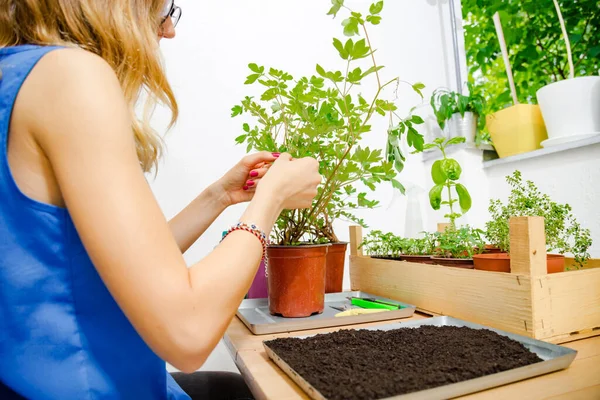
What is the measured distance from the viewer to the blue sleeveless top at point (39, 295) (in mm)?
550

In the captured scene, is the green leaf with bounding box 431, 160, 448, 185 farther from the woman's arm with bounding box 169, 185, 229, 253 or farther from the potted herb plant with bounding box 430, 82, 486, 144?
the woman's arm with bounding box 169, 185, 229, 253

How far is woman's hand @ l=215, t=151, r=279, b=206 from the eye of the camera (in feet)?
3.14

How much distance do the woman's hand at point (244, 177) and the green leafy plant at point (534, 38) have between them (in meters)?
1.33

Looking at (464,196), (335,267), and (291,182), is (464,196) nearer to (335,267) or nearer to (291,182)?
(335,267)

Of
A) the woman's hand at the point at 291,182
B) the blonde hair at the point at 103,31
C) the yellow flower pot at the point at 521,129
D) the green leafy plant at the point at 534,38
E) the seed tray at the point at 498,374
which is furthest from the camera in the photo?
A: the green leafy plant at the point at 534,38

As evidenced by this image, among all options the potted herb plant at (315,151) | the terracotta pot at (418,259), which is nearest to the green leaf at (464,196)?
the terracotta pot at (418,259)

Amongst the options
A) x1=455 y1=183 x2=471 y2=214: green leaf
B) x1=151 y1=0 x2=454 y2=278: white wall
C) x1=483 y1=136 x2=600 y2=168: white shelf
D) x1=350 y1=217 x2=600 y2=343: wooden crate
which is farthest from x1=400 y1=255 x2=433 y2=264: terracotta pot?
x1=483 y1=136 x2=600 y2=168: white shelf

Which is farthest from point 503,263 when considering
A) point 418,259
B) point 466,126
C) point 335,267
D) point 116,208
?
point 466,126

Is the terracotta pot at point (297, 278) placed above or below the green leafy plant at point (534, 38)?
below

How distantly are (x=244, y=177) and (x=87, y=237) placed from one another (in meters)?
0.54

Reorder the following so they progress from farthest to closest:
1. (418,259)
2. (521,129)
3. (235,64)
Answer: (235,64)
(521,129)
(418,259)

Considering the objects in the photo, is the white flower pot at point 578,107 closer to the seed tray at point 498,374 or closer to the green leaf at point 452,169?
the green leaf at point 452,169

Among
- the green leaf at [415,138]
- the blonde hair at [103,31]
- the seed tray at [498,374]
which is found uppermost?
the blonde hair at [103,31]

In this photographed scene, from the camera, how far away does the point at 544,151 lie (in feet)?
4.45
